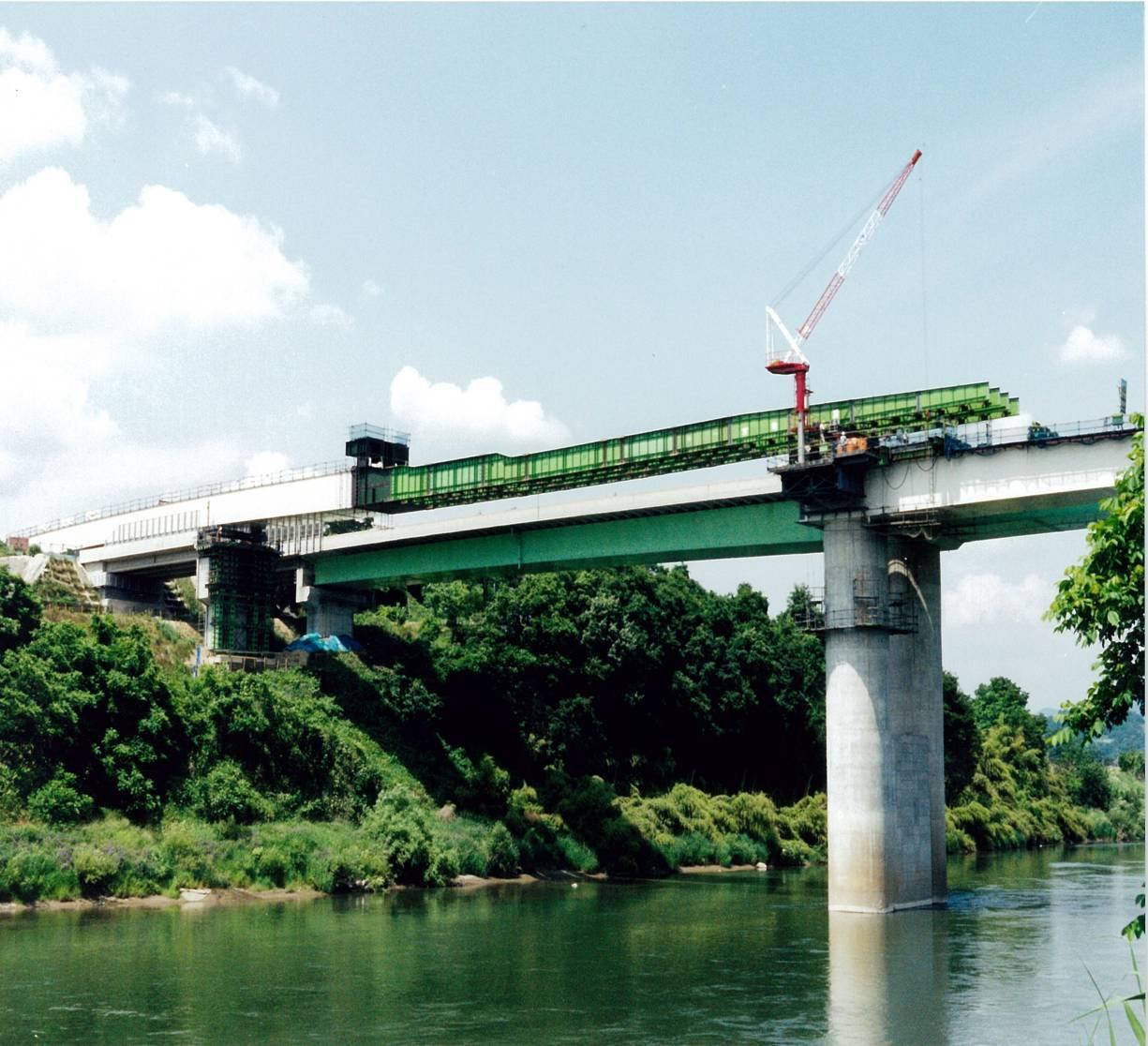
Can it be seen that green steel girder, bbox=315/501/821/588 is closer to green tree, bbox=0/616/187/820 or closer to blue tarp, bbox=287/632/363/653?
blue tarp, bbox=287/632/363/653

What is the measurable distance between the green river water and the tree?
1430cm

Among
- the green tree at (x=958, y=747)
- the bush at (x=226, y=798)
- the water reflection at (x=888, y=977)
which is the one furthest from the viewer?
the green tree at (x=958, y=747)

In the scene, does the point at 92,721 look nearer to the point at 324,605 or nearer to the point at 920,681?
the point at 324,605

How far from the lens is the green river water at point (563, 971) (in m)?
37.2

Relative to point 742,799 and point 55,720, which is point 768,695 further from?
point 55,720

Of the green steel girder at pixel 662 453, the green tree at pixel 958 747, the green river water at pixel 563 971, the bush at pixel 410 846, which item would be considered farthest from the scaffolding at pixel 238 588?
the green tree at pixel 958 747

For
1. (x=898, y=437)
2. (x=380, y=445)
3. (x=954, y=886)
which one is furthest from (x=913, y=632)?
(x=380, y=445)

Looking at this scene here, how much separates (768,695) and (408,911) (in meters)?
52.3

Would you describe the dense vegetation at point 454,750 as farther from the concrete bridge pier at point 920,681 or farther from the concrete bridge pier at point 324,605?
the concrete bridge pier at point 920,681

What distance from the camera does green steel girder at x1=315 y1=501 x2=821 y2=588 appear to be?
A: 70.8 metres

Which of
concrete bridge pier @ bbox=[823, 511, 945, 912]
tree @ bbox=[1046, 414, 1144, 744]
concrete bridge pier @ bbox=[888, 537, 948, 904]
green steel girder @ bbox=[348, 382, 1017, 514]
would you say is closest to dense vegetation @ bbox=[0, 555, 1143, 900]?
green steel girder @ bbox=[348, 382, 1017, 514]

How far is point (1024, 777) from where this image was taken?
131m

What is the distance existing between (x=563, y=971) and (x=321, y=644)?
51.4m

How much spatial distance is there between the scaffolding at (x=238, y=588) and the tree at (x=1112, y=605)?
74.1m
